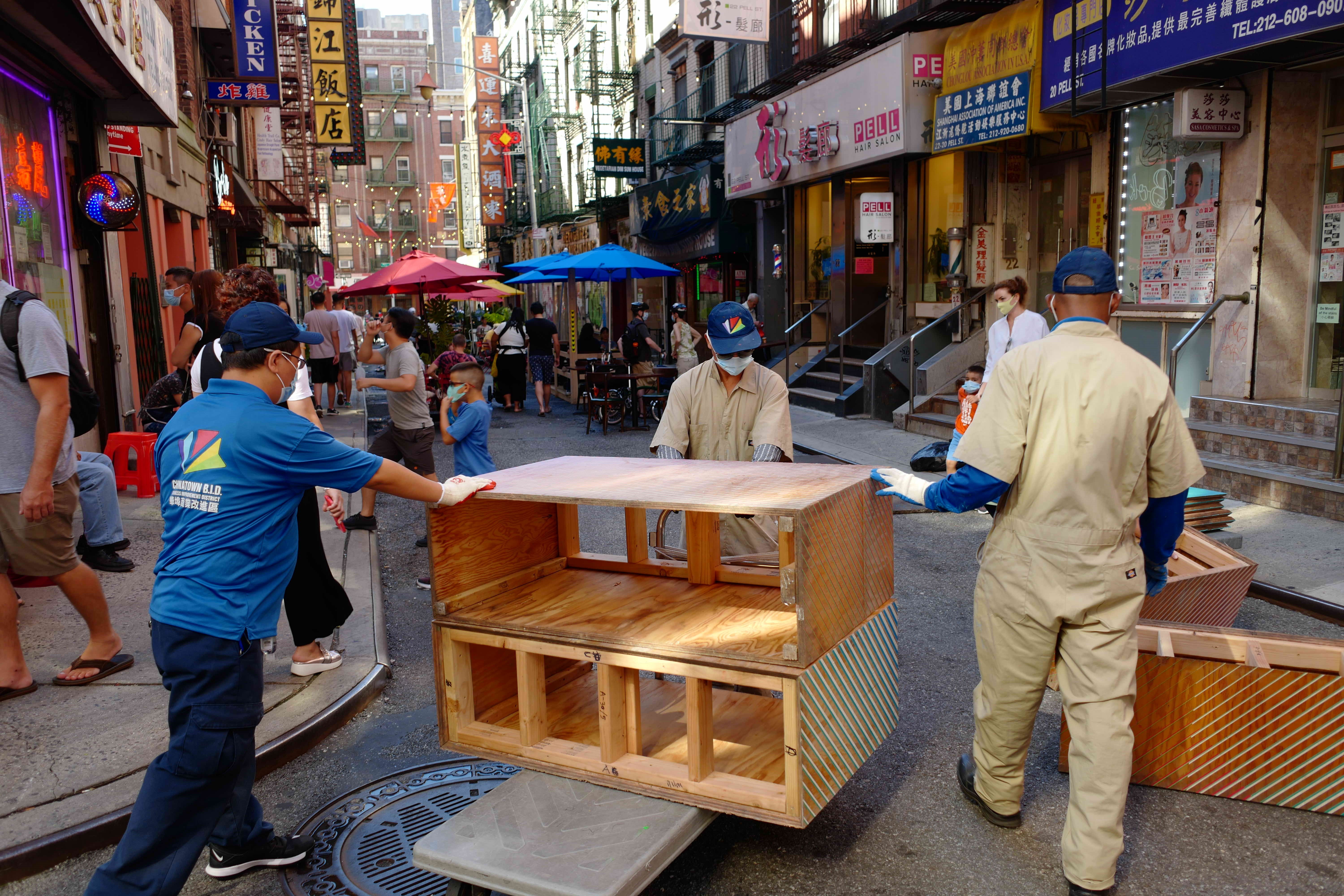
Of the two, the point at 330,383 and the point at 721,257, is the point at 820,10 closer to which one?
the point at 721,257

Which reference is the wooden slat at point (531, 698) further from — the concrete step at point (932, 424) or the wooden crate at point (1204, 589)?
the concrete step at point (932, 424)

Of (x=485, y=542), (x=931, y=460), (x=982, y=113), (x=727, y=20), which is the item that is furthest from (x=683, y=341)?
(x=485, y=542)

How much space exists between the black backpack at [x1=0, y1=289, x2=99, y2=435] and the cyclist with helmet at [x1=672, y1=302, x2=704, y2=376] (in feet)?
40.6

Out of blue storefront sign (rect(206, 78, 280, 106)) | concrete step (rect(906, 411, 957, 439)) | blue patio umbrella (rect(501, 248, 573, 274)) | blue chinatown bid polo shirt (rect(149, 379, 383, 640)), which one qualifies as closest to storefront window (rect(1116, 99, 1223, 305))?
concrete step (rect(906, 411, 957, 439))

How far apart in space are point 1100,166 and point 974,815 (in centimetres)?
1065

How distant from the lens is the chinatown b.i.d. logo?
18.9 meters

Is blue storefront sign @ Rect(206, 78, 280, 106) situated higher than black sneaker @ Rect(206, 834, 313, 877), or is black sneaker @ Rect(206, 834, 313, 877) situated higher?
blue storefront sign @ Rect(206, 78, 280, 106)

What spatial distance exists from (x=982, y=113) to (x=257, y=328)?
482 inches

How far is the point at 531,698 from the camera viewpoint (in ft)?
10.9

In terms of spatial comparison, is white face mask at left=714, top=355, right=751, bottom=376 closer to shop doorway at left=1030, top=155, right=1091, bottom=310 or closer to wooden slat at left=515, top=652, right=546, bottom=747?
wooden slat at left=515, top=652, right=546, bottom=747

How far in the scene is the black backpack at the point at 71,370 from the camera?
14.1 feet

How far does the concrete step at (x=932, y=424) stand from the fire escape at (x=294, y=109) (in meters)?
19.8

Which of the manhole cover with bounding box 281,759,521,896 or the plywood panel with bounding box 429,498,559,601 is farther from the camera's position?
the plywood panel with bounding box 429,498,559,601

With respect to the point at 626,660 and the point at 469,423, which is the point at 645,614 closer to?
the point at 626,660
